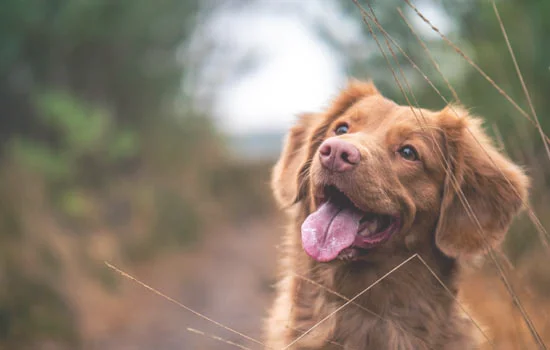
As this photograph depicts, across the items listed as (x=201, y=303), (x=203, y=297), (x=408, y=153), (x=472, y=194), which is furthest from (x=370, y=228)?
(x=203, y=297)

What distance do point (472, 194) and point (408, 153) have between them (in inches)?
17.2

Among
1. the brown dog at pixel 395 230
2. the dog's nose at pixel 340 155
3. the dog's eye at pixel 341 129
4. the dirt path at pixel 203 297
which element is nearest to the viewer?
the dog's nose at pixel 340 155

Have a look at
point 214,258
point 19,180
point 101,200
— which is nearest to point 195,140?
point 214,258

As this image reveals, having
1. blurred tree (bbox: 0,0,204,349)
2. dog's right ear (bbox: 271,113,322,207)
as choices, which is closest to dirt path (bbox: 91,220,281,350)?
blurred tree (bbox: 0,0,204,349)

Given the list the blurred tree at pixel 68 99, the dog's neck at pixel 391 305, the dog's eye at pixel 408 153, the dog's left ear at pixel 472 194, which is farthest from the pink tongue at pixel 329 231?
the blurred tree at pixel 68 99

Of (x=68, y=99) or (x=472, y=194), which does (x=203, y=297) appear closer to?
(x=68, y=99)

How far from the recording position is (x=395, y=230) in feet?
9.36

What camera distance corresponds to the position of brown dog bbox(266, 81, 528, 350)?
9.02 ft

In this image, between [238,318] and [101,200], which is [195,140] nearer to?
[101,200]

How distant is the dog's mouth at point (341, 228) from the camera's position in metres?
2.68

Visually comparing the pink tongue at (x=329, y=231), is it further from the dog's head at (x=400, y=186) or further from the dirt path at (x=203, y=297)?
the dirt path at (x=203, y=297)

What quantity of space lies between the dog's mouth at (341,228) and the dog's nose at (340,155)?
228 mm

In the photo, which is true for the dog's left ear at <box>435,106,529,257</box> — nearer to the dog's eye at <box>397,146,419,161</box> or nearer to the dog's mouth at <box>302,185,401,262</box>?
the dog's eye at <box>397,146,419,161</box>

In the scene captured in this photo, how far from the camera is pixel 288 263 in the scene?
3.33 meters
